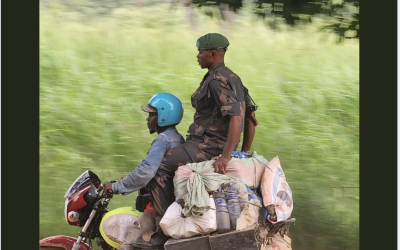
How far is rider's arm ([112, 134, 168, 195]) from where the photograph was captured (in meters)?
6.37

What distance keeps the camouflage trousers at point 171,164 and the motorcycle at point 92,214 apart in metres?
0.29

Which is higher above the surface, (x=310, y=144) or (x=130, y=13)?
(x=130, y=13)

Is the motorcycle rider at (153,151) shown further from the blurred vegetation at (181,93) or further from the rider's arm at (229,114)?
the blurred vegetation at (181,93)

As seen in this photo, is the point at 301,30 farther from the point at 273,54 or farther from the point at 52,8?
the point at 52,8

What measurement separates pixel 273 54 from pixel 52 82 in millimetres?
2615

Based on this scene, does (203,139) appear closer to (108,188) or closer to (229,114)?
(229,114)

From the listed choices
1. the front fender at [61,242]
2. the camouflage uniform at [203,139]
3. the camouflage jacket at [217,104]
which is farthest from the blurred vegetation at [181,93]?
the camouflage jacket at [217,104]

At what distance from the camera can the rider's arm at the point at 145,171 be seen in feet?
20.9

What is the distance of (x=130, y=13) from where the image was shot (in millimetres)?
9391

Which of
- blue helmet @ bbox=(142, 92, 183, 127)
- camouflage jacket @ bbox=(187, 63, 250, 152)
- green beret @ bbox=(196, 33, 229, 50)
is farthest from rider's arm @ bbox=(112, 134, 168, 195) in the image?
green beret @ bbox=(196, 33, 229, 50)

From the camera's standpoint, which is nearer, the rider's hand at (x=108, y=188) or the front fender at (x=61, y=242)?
the rider's hand at (x=108, y=188)

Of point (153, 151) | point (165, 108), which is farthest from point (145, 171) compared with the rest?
point (165, 108)

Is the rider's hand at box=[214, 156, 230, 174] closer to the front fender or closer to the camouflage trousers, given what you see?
the camouflage trousers

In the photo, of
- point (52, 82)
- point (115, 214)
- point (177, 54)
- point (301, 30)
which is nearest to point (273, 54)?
point (301, 30)
